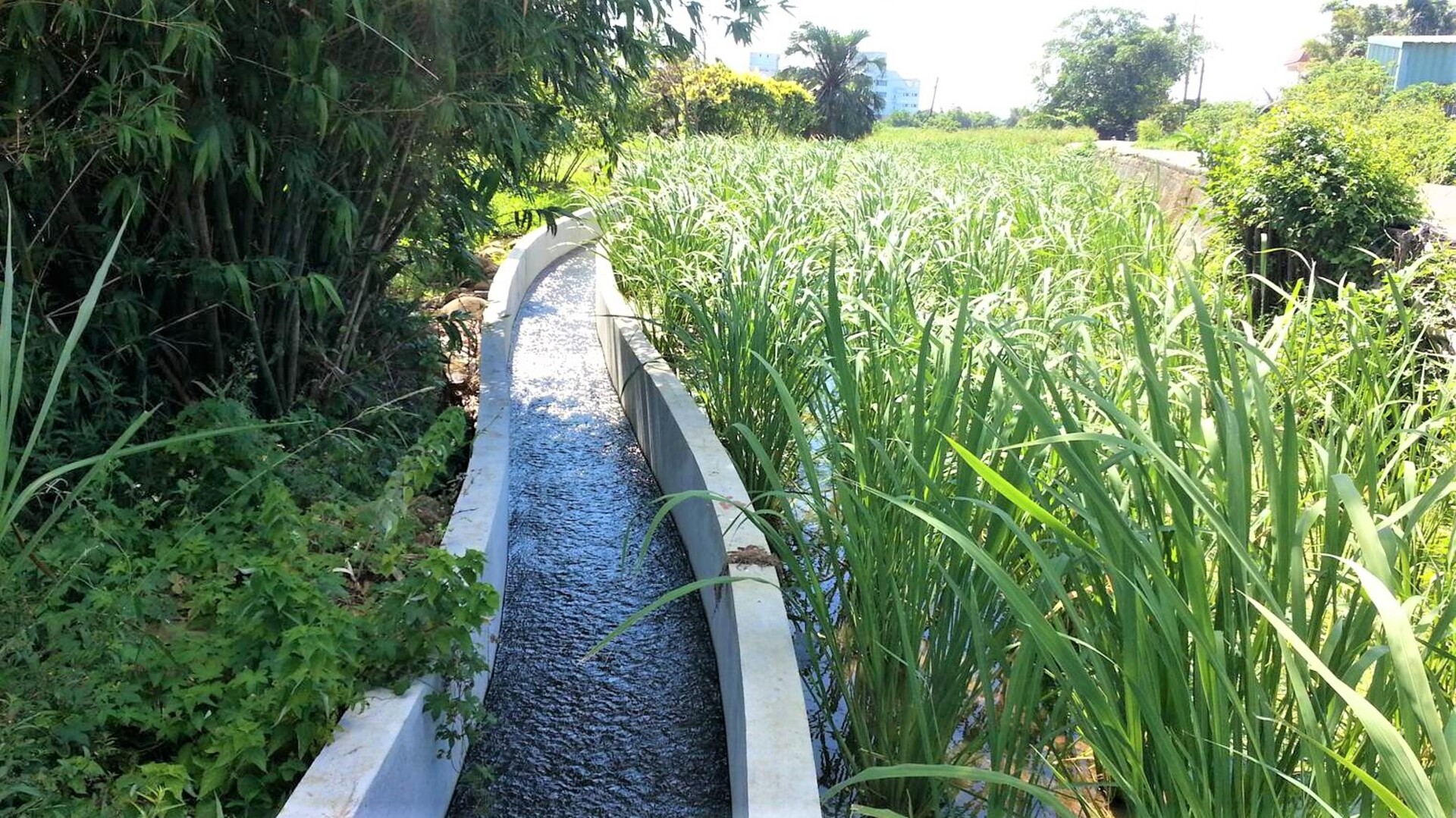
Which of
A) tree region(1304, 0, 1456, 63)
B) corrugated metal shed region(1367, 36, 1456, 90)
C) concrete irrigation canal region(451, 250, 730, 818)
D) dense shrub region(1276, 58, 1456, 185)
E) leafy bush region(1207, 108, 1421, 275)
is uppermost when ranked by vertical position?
tree region(1304, 0, 1456, 63)

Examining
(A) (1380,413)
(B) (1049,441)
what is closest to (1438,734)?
(B) (1049,441)

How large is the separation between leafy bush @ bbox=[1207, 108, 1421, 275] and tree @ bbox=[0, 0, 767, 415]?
417 centimetres

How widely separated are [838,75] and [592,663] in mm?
39788

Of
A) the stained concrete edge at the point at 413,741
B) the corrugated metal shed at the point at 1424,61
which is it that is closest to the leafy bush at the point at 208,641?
the stained concrete edge at the point at 413,741

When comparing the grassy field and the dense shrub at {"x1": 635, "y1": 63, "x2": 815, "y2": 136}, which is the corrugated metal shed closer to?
the dense shrub at {"x1": 635, "y1": 63, "x2": 815, "y2": 136}

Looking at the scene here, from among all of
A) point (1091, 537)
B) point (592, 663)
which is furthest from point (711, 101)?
point (1091, 537)

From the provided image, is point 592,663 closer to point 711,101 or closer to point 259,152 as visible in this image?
point 259,152

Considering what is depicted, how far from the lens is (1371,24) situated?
56875 millimetres

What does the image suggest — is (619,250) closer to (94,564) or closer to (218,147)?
(218,147)

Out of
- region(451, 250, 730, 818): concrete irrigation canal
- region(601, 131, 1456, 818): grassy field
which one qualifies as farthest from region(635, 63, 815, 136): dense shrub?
region(601, 131, 1456, 818): grassy field

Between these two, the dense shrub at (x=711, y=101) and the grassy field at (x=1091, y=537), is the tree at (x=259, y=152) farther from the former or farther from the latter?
the dense shrub at (x=711, y=101)

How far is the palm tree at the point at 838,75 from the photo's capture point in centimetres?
3978

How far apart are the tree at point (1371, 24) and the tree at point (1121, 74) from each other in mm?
6974

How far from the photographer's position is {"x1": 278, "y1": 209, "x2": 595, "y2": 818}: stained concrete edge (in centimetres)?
189
